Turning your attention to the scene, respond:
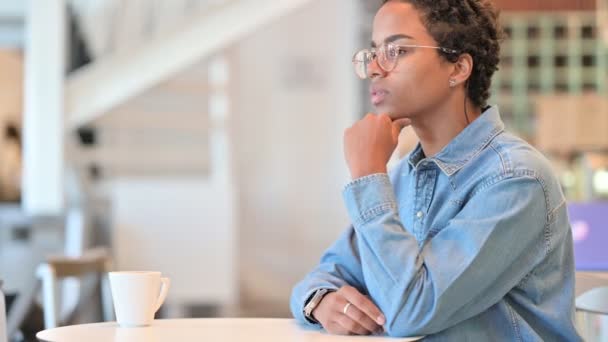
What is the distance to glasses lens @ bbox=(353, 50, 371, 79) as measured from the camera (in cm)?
139

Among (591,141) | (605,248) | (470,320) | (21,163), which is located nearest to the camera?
(470,320)

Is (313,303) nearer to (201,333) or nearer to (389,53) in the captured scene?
(201,333)

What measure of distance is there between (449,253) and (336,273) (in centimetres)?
28

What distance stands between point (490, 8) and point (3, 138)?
4.66 metres

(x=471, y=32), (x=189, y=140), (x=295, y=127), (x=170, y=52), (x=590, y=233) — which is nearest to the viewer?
(x=471, y=32)

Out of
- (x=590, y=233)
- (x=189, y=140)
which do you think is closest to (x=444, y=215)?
(x=590, y=233)

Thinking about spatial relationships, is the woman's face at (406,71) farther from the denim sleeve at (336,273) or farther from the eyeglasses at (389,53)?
the denim sleeve at (336,273)

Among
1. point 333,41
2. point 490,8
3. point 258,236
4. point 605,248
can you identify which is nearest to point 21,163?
point 258,236

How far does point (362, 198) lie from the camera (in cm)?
124

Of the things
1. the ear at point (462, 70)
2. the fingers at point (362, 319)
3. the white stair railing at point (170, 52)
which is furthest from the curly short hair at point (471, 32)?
the white stair railing at point (170, 52)

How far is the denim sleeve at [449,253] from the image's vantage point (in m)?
1.17

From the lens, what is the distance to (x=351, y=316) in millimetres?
1229

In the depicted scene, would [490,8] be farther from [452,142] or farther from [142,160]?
[142,160]

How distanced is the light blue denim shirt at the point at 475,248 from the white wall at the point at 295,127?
5.38m
